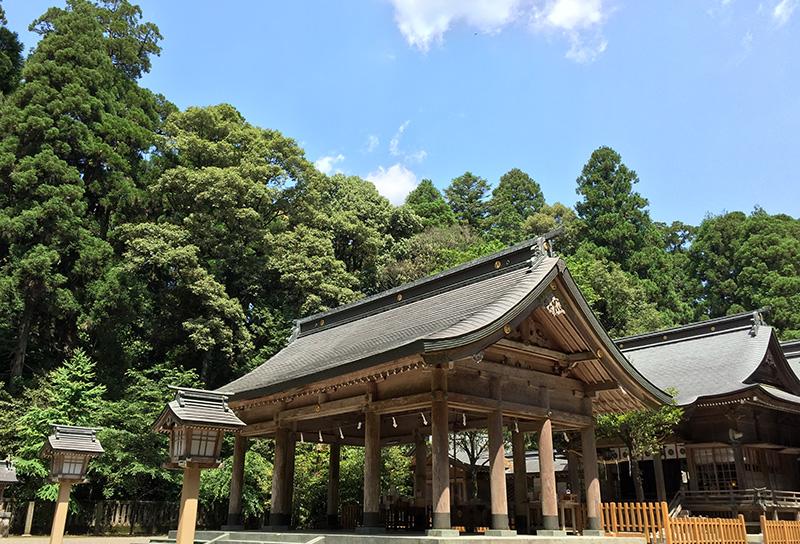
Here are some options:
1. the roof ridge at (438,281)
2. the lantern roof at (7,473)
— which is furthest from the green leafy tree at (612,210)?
the lantern roof at (7,473)

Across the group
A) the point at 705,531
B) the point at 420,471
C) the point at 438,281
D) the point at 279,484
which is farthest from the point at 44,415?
the point at 705,531

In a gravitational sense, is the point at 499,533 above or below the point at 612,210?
below

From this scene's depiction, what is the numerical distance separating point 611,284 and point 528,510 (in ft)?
95.4

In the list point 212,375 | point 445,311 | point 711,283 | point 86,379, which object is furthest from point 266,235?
point 711,283

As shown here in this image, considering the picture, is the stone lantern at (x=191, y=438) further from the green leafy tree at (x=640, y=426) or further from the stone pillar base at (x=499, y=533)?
the green leafy tree at (x=640, y=426)

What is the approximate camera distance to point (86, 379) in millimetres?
27812

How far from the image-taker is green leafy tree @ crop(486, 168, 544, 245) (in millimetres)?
58428

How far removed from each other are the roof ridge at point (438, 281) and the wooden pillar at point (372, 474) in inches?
171

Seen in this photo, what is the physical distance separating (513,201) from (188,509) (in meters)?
57.6

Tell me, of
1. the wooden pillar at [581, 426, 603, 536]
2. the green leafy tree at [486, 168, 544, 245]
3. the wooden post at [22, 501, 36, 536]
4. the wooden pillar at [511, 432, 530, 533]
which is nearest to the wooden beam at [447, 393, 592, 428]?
the wooden pillar at [581, 426, 603, 536]

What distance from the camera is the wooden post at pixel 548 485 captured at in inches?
472

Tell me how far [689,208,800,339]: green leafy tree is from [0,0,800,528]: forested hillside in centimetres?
23

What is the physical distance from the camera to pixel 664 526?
40.2 feet

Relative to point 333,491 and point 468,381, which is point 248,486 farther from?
point 468,381
